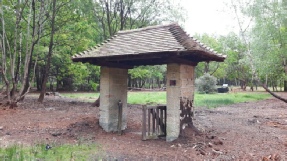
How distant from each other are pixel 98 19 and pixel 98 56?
11.0 m

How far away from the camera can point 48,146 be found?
6363 millimetres

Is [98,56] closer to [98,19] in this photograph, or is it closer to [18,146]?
[18,146]

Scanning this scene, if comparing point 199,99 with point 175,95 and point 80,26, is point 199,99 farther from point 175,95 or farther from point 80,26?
point 175,95

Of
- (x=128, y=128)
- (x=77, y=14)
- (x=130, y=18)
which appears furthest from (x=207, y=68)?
(x=128, y=128)

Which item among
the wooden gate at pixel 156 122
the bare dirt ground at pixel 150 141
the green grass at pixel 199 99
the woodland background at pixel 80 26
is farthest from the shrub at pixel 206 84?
the wooden gate at pixel 156 122

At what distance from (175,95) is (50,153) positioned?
12.3 feet

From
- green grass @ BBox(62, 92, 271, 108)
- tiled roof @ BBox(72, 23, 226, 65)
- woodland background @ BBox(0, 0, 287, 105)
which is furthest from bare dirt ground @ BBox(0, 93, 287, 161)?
green grass @ BBox(62, 92, 271, 108)

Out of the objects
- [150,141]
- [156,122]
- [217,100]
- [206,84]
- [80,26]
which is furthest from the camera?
[206,84]

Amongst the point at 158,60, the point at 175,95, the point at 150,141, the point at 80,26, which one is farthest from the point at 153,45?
the point at 80,26

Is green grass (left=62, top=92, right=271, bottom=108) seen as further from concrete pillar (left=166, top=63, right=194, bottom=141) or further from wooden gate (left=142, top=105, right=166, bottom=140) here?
concrete pillar (left=166, top=63, right=194, bottom=141)

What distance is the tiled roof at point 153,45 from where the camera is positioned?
695 centimetres

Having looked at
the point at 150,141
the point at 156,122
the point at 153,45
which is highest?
the point at 153,45

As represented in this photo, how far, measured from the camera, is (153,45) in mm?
7520

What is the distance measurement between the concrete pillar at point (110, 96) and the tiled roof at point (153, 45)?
838 millimetres
